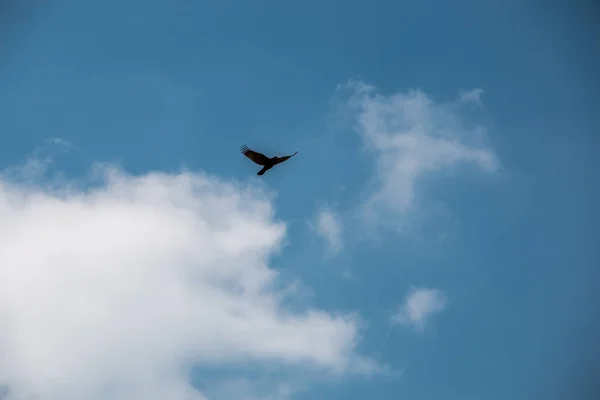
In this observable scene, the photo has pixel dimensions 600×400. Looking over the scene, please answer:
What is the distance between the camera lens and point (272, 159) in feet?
134
